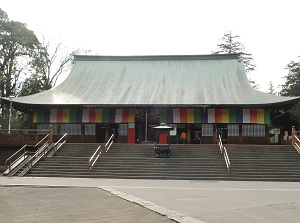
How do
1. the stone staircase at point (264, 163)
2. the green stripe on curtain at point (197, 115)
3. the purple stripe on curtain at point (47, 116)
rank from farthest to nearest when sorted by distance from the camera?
1. the purple stripe on curtain at point (47, 116)
2. the green stripe on curtain at point (197, 115)
3. the stone staircase at point (264, 163)

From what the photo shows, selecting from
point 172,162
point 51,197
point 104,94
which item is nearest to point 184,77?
point 104,94

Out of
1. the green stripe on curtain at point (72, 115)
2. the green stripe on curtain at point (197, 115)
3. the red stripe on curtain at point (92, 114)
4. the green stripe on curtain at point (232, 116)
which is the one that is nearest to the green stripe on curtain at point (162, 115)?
the green stripe on curtain at point (197, 115)

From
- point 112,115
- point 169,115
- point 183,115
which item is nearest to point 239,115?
point 183,115

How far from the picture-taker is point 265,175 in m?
16.2

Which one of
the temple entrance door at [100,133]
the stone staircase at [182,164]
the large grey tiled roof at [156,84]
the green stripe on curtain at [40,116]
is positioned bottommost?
the stone staircase at [182,164]

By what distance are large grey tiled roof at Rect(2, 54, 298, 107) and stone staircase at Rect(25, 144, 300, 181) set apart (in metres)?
4.63

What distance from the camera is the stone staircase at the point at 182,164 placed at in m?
16.4

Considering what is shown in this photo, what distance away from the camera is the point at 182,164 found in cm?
1783

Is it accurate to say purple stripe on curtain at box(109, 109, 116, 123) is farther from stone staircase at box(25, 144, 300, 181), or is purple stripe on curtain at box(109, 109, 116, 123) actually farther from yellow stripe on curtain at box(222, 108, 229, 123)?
yellow stripe on curtain at box(222, 108, 229, 123)

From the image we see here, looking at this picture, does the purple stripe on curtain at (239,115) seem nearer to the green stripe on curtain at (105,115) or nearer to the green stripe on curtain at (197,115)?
the green stripe on curtain at (197,115)

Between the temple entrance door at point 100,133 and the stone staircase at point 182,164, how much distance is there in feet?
17.0

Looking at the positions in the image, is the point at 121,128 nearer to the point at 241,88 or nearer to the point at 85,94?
the point at 85,94

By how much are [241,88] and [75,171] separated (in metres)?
15.8

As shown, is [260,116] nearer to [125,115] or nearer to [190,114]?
[190,114]
